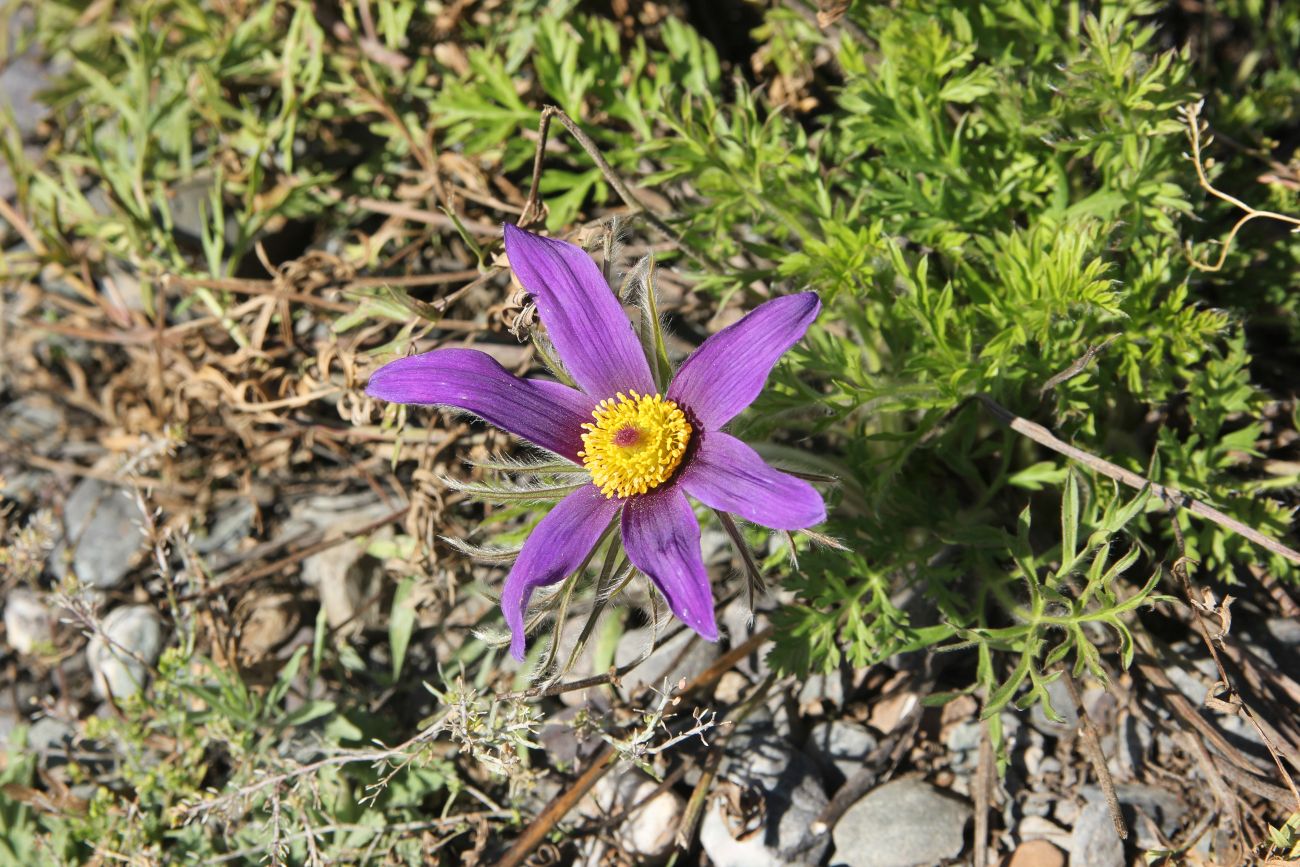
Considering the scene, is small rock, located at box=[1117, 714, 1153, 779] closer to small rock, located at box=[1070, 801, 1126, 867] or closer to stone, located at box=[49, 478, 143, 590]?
small rock, located at box=[1070, 801, 1126, 867]

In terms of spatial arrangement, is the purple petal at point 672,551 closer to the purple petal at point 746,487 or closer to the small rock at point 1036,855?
the purple petal at point 746,487

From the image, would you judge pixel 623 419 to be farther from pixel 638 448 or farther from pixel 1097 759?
pixel 1097 759

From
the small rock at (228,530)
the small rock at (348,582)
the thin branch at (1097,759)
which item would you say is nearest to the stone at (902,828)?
the thin branch at (1097,759)

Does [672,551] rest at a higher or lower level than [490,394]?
lower

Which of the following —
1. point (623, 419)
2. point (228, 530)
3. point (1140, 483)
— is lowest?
point (228, 530)

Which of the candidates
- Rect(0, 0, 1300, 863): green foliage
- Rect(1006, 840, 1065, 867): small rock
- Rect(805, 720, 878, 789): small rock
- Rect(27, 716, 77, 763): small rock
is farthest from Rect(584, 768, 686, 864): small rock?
Rect(27, 716, 77, 763): small rock

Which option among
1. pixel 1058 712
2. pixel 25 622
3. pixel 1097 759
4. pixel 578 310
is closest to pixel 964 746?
pixel 1058 712

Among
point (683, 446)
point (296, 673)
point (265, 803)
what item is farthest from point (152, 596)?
point (683, 446)
